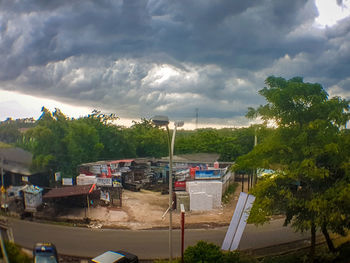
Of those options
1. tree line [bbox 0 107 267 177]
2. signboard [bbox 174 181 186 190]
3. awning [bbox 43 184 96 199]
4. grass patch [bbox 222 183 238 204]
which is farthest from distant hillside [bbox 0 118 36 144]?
grass patch [bbox 222 183 238 204]

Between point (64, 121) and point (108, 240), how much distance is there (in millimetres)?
20511

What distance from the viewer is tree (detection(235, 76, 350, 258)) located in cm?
904

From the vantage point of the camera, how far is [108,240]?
47.6 ft

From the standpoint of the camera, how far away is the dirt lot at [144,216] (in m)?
17.3

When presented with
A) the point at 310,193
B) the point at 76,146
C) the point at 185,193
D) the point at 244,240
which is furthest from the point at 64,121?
the point at 310,193

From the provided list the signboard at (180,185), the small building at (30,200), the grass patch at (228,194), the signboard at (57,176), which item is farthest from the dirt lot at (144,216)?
the signboard at (57,176)

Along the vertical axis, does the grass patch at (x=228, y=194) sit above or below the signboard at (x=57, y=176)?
below

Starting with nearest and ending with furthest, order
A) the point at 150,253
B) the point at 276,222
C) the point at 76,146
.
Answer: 1. the point at 150,253
2. the point at 276,222
3. the point at 76,146

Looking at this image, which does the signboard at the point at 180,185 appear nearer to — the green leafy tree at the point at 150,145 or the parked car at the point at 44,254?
the parked car at the point at 44,254

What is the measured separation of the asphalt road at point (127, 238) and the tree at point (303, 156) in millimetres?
5281

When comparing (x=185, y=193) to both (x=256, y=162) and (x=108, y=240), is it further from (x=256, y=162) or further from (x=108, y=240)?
(x=256, y=162)

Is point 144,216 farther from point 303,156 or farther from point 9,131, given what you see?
point 303,156

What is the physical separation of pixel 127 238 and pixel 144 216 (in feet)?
13.7

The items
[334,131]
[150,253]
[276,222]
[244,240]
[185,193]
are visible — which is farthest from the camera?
[185,193]
